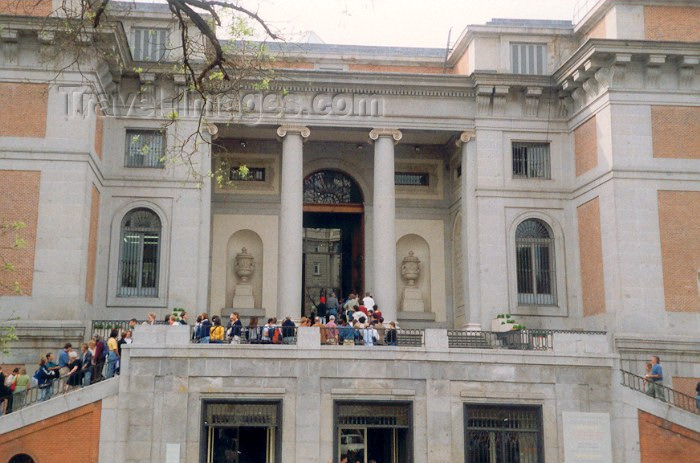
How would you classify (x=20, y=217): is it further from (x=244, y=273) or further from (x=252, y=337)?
(x=244, y=273)

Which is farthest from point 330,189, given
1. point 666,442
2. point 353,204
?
point 666,442

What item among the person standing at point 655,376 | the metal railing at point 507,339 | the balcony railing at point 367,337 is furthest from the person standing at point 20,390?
the person standing at point 655,376

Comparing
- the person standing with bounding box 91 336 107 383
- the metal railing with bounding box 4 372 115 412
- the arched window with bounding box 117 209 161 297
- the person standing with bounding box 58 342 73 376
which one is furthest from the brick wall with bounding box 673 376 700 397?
the person standing with bounding box 58 342 73 376

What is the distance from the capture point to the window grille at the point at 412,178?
37.4 meters

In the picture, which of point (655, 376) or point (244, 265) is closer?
point (655, 376)

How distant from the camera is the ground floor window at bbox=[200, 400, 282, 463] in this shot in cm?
2417

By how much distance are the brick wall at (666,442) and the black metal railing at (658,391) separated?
2.58 ft

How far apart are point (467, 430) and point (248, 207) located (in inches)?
596

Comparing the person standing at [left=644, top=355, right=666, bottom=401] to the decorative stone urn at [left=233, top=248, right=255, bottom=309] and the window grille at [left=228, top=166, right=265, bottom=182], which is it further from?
the window grille at [left=228, top=166, right=265, bottom=182]

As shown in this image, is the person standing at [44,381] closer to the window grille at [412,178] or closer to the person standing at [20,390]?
the person standing at [20,390]

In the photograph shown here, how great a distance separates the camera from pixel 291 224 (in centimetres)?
3225

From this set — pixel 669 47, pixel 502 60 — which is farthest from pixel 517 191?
pixel 669 47

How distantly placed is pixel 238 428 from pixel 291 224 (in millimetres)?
9721

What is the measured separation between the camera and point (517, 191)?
110ft
